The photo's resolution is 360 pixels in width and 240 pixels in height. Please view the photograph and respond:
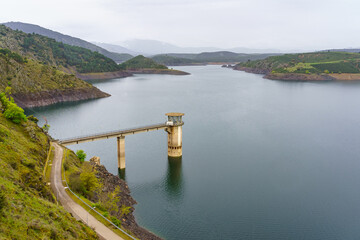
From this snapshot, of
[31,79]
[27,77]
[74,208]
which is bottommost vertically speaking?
[74,208]

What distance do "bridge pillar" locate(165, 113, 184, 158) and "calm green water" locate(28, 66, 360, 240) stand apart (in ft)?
9.24

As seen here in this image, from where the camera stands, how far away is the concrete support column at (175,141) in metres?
64.2

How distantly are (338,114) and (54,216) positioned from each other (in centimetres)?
11645

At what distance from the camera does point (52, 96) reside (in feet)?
425

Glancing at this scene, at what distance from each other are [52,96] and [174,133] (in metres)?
85.9

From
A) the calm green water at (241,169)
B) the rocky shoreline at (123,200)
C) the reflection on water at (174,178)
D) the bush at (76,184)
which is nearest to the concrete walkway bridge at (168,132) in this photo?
the reflection on water at (174,178)

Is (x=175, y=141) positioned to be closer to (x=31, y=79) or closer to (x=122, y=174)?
(x=122, y=174)

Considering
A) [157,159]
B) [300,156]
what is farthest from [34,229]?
[300,156]

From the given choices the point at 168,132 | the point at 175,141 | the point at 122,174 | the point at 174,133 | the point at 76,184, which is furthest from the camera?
the point at 175,141

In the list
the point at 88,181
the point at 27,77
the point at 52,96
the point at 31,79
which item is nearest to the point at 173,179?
the point at 88,181

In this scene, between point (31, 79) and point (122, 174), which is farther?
point (31, 79)

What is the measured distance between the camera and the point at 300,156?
68.8 m

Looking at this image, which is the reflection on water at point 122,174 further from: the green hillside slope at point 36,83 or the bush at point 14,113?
the green hillside slope at point 36,83

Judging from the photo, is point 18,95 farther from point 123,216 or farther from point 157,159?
point 123,216
